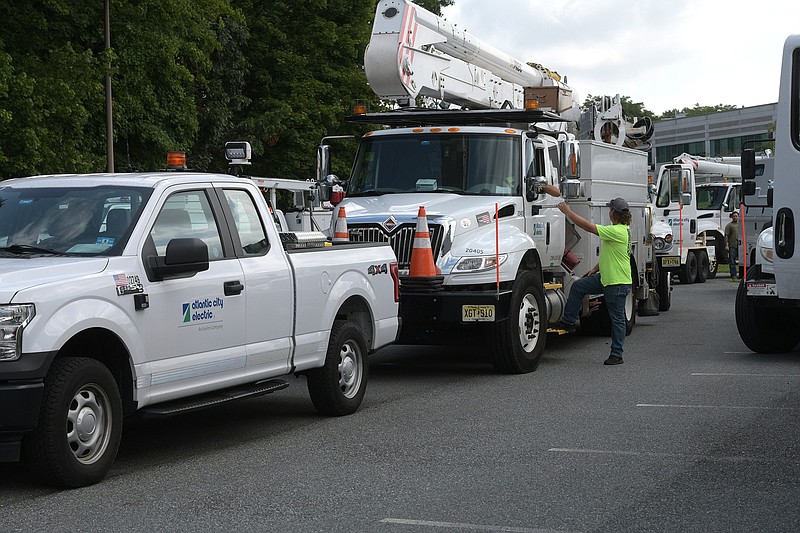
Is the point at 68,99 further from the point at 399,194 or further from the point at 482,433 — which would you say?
A: the point at 482,433

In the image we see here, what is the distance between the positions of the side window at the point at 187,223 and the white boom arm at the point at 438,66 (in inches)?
252

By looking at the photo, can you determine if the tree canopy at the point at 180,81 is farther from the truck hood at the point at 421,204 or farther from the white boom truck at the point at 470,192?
the truck hood at the point at 421,204

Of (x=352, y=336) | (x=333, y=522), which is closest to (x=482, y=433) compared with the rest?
(x=352, y=336)

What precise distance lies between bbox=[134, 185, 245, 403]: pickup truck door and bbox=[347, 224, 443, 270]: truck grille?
4.05 meters

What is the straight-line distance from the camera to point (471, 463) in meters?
8.28

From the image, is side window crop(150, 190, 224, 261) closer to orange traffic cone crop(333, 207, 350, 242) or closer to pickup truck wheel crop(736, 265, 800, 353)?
orange traffic cone crop(333, 207, 350, 242)

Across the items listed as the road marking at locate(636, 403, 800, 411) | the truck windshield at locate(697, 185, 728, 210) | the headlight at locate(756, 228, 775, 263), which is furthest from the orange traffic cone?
the truck windshield at locate(697, 185, 728, 210)

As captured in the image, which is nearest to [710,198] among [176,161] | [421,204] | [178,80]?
[178,80]

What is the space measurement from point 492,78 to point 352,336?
7.74m

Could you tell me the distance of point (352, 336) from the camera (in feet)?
34.4

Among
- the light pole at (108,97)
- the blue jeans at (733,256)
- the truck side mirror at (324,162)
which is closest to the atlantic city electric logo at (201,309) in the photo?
the truck side mirror at (324,162)

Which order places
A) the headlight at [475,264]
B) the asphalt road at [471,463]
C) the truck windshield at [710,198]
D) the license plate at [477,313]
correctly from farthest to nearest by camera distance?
the truck windshield at [710,198] → the headlight at [475,264] → the license plate at [477,313] → the asphalt road at [471,463]

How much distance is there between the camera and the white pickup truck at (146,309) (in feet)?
23.8

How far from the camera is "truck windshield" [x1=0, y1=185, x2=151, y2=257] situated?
8.17 metres
